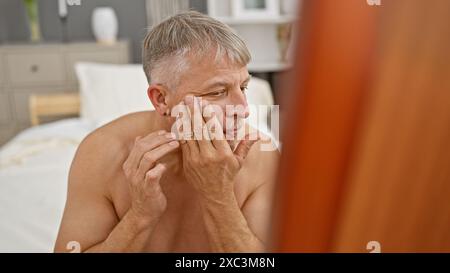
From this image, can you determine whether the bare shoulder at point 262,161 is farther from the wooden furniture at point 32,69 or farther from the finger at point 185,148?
the wooden furniture at point 32,69

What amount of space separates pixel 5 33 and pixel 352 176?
0.69m

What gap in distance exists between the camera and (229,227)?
1.53 feet

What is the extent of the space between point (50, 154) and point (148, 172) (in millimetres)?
676

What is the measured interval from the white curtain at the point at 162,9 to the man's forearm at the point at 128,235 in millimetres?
190

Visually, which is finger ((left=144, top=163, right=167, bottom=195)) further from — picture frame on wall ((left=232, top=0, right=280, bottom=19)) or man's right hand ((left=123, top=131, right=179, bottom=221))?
picture frame on wall ((left=232, top=0, right=280, bottom=19))

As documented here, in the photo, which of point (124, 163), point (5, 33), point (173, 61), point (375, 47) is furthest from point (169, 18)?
point (5, 33)

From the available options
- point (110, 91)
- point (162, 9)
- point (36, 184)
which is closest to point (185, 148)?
point (162, 9)

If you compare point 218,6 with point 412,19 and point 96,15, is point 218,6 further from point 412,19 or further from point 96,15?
point 412,19

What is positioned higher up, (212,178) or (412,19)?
(412,19)

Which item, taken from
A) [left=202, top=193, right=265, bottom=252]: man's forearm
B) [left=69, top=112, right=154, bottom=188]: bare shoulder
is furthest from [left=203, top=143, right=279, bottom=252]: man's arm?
[left=69, top=112, right=154, bottom=188]: bare shoulder

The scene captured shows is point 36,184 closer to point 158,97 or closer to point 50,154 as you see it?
point 50,154

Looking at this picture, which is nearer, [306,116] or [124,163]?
[306,116]

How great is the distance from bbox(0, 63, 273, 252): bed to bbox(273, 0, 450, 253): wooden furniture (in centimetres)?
24

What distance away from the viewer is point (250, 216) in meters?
0.48
